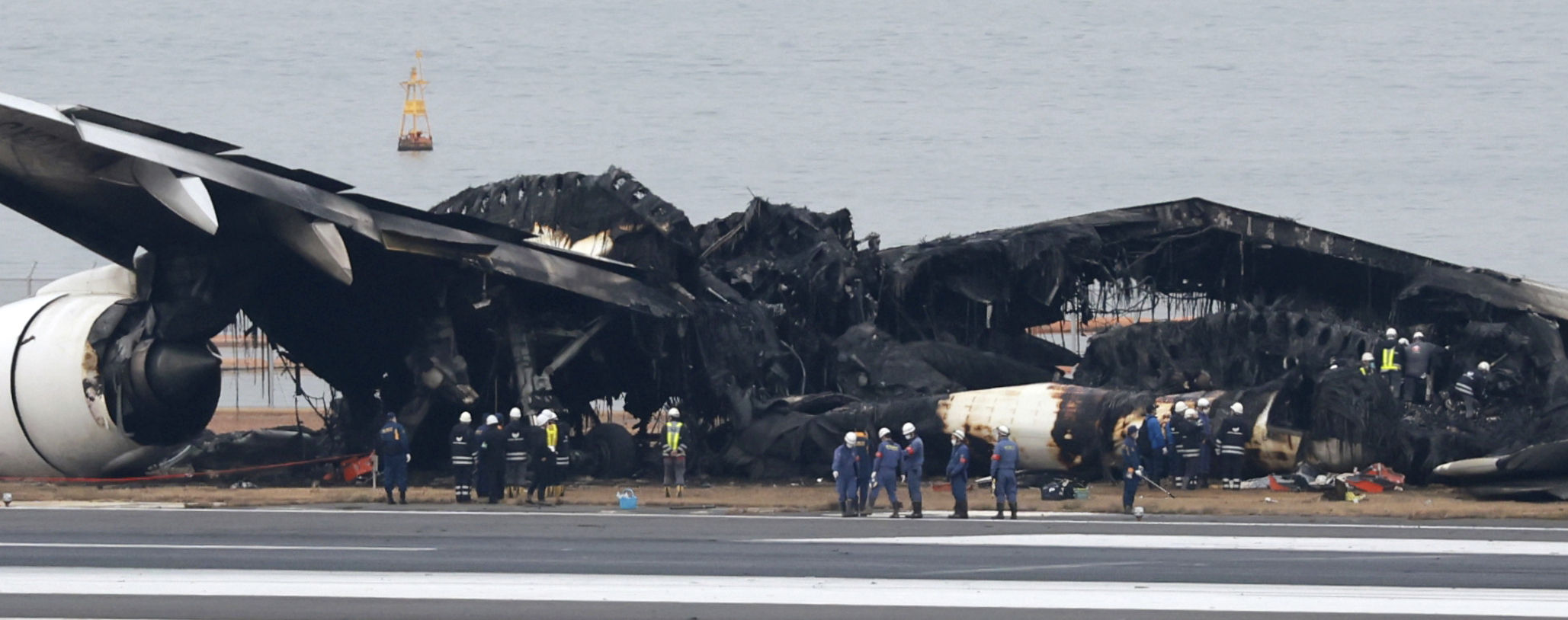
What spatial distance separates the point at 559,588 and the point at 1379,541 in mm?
10924

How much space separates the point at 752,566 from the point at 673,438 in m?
9.79

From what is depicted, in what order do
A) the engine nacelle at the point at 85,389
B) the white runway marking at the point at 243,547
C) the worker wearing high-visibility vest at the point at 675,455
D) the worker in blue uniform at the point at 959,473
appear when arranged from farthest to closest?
the worker wearing high-visibility vest at the point at 675,455, the engine nacelle at the point at 85,389, the worker in blue uniform at the point at 959,473, the white runway marking at the point at 243,547

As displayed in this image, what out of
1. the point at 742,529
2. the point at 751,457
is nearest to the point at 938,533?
the point at 742,529

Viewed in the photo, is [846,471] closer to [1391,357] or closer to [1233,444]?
[1233,444]

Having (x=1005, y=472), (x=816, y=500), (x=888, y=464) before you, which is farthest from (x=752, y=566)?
(x=816, y=500)

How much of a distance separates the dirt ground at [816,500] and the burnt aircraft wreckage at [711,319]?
69cm

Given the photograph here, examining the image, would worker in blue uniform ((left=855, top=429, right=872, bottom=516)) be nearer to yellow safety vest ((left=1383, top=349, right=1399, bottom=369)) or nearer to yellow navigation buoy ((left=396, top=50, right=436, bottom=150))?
yellow safety vest ((left=1383, top=349, right=1399, bottom=369))

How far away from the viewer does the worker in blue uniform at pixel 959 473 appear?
27.2 meters

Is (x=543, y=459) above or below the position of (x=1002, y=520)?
above

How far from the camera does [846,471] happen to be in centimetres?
2770

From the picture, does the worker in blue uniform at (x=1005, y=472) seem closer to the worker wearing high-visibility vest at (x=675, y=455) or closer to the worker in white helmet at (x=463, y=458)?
the worker wearing high-visibility vest at (x=675, y=455)

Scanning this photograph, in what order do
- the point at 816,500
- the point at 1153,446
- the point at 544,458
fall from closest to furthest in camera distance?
the point at 544,458
the point at 816,500
the point at 1153,446

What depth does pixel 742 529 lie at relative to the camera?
1012 inches

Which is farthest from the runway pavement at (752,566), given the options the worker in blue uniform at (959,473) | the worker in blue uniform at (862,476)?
the worker in blue uniform at (862,476)
